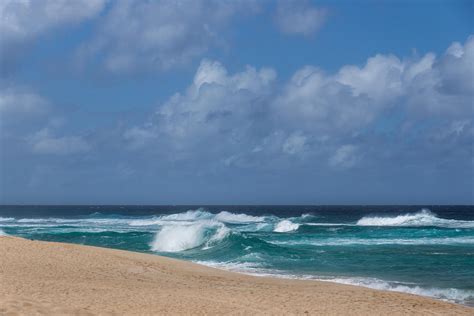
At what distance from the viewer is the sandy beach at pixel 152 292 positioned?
10.6 m

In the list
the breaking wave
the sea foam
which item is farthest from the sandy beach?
the breaking wave

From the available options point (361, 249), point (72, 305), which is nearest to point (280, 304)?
point (72, 305)

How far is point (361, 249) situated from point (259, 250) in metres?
5.12

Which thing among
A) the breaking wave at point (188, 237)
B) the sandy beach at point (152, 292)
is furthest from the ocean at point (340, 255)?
the sandy beach at point (152, 292)

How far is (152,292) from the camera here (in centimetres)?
1241

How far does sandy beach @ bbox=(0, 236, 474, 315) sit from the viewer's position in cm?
1063

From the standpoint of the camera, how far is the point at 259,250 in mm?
27188

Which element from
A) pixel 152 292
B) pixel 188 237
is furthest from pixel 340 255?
pixel 152 292

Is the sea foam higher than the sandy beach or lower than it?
lower

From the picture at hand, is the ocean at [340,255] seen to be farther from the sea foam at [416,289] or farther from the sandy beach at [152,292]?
the sandy beach at [152,292]

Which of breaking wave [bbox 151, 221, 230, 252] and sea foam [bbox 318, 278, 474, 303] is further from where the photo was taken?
breaking wave [bbox 151, 221, 230, 252]

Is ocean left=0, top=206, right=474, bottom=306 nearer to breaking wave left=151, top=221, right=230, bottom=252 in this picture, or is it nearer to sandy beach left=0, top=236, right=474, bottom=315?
breaking wave left=151, top=221, right=230, bottom=252

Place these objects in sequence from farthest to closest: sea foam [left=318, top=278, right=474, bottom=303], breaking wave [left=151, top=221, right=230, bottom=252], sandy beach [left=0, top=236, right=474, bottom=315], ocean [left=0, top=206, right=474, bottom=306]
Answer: breaking wave [left=151, top=221, right=230, bottom=252] → ocean [left=0, top=206, right=474, bottom=306] → sea foam [left=318, top=278, right=474, bottom=303] → sandy beach [left=0, top=236, right=474, bottom=315]

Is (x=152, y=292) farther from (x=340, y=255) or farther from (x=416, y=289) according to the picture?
(x=340, y=255)
